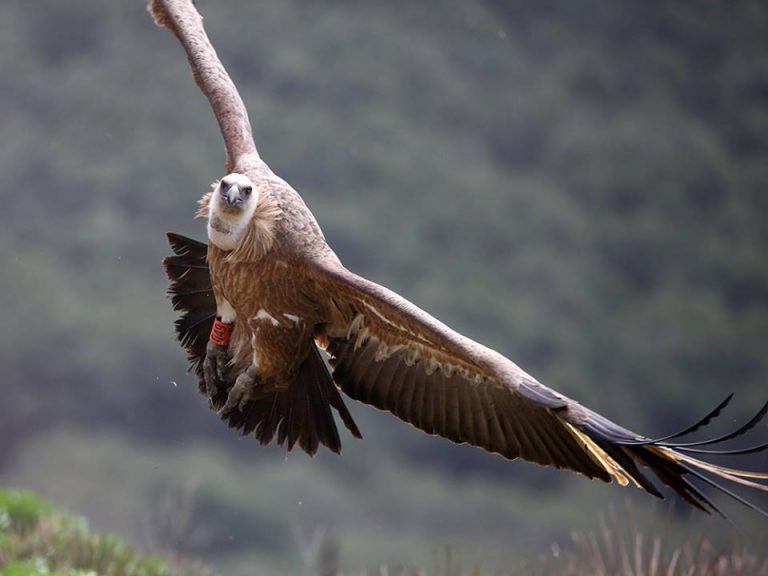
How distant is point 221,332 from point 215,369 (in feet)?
0.46

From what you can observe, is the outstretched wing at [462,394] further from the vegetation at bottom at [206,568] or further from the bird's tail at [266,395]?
the vegetation at bottom at [206,568]

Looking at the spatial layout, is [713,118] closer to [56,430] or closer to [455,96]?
[455,96]

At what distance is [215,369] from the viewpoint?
3812mm

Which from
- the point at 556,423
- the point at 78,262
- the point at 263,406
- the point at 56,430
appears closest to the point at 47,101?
the point at 78,262

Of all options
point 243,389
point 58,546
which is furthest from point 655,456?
point 58,546

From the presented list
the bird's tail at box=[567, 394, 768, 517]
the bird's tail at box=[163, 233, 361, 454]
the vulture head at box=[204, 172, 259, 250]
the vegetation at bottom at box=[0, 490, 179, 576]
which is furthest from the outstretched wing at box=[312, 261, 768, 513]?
the vegetation at bottom at box=[0, 490, 179, 576]

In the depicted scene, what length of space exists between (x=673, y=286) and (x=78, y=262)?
665 centimetres

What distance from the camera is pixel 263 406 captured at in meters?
Answer: 3.93

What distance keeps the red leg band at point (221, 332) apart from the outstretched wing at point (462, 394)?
0.36m

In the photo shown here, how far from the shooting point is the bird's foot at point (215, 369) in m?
3.80

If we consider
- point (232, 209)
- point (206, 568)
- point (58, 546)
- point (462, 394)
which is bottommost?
point (58, 546)

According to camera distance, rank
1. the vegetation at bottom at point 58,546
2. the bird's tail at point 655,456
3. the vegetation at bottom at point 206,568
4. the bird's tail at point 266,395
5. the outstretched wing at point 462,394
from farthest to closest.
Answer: the vegetation at bottom at point 58,546
the vegetation at bottom at point 206,568
the bird's tail at point 266,395
the outstretched wing at point 462,394
the bird's tail at point 655,456

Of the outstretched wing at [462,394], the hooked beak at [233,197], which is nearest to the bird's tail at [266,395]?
the outstretched wing at [462,394]

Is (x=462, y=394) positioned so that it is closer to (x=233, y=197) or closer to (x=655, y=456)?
(x=655, y=456)
